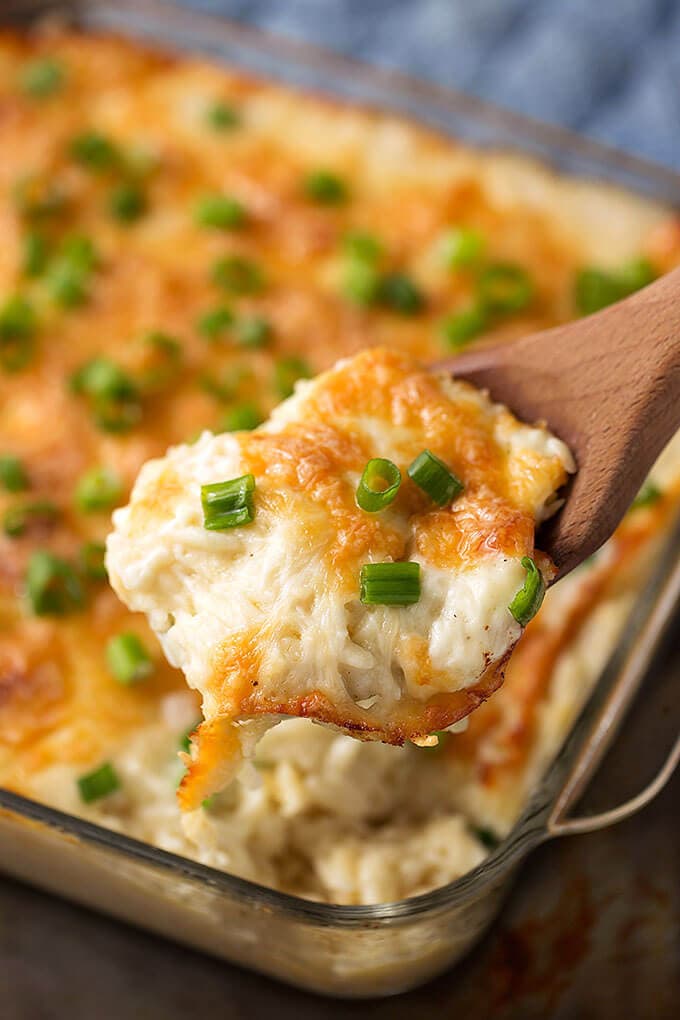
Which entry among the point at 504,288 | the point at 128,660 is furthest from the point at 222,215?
the point at 128,660

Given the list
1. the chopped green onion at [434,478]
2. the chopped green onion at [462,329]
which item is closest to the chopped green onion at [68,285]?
the chopped green onion at [462,329]

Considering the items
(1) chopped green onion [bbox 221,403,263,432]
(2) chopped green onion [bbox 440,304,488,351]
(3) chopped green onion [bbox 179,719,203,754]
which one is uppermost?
(2) chopped green onion [bbox 440,304,488,351]

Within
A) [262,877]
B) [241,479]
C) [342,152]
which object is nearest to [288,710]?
[241,479]

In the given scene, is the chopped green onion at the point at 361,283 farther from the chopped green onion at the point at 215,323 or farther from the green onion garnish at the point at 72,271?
the green onion garnish at the point at 72,271

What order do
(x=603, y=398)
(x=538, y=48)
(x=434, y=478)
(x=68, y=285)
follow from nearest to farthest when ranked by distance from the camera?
(x=434, y=478), (x=603, y=398), (x=68, y=285), (x=538, y=48)

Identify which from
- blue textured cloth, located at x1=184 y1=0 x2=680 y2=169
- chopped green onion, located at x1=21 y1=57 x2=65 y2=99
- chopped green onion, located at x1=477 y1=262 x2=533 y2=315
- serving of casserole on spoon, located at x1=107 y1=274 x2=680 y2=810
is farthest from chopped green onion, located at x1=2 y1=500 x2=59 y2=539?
blue textured cloth, located at x1=184 y1=0 x2=680 y2=169

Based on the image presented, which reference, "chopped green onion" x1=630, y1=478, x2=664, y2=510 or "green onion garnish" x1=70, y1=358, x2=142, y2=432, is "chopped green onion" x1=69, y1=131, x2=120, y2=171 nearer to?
"green onion garnish" x1=70, y1=358, x2=142, y2=432

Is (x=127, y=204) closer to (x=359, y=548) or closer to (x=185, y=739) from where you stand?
(x=185, y=739)
